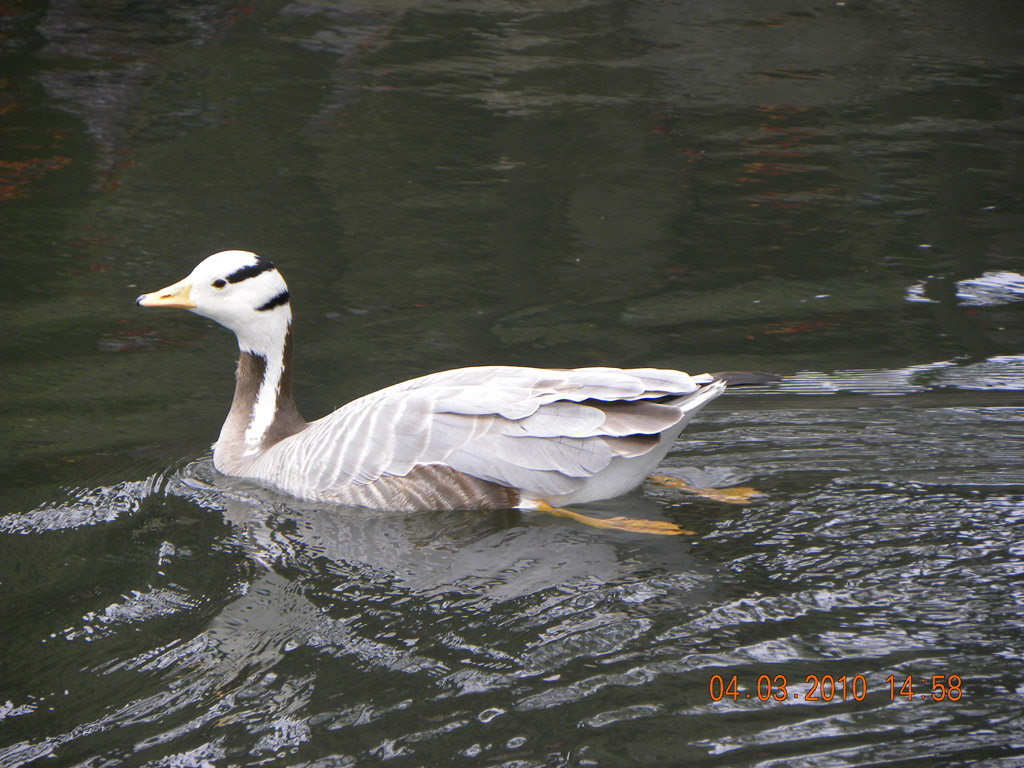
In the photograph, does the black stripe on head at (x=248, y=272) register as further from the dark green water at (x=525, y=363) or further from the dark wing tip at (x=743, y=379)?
the dark wing tip at (x=743, y=379)

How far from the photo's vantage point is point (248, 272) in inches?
225

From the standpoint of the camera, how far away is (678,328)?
735 cm

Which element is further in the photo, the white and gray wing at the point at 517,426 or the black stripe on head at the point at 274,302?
the black stripe on head at the point at 274,302

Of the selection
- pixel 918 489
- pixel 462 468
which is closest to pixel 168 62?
pixel 462 468

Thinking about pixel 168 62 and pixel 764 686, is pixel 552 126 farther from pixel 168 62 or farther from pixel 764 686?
Result: pixel 764 686

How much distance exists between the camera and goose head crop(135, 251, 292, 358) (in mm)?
5688

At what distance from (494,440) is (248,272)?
5.61 ft

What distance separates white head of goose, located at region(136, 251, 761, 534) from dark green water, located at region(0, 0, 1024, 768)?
6.6 inches

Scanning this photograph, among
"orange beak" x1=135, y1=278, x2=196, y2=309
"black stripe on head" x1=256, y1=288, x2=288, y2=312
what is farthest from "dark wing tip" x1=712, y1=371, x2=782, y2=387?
"orange beak" x1=135, y1=278, x2=196, y2=309

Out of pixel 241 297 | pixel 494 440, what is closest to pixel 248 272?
pixel 241 297

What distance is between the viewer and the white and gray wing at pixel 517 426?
491cm
